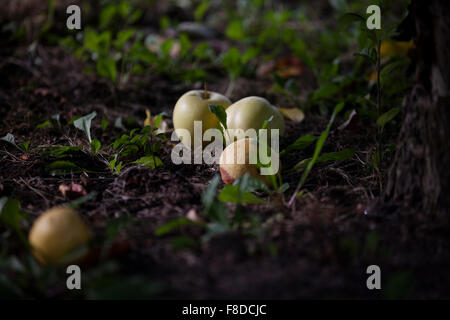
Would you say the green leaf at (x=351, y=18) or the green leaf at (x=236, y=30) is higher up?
the green leaf at (x=236, y=30)

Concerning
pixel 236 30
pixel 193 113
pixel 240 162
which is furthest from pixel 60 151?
pixel 236 30

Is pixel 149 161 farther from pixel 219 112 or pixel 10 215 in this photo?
pixel 10 215

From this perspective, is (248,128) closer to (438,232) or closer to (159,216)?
(159,216)

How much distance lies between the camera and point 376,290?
1163 mm

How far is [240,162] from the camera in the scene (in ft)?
5.92

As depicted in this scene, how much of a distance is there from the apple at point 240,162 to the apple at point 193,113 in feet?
1.43

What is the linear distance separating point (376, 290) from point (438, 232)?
34 centimetres

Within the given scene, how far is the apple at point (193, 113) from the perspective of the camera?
2256mm

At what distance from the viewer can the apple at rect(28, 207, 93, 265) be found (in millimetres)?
1252

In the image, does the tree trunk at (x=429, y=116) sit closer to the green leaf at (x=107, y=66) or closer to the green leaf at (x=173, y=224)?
the green leaf at (x=173, y=224)

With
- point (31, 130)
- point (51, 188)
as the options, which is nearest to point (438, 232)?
point (51, 188)

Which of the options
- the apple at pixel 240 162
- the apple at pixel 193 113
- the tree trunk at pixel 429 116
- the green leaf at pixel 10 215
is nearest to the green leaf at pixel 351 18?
the tree trunk at pixel 429 116

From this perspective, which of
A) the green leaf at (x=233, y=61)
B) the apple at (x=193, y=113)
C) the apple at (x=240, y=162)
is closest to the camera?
the apple at (x=240, y=162)

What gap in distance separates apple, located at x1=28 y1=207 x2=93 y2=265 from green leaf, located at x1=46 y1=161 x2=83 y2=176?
69cm
